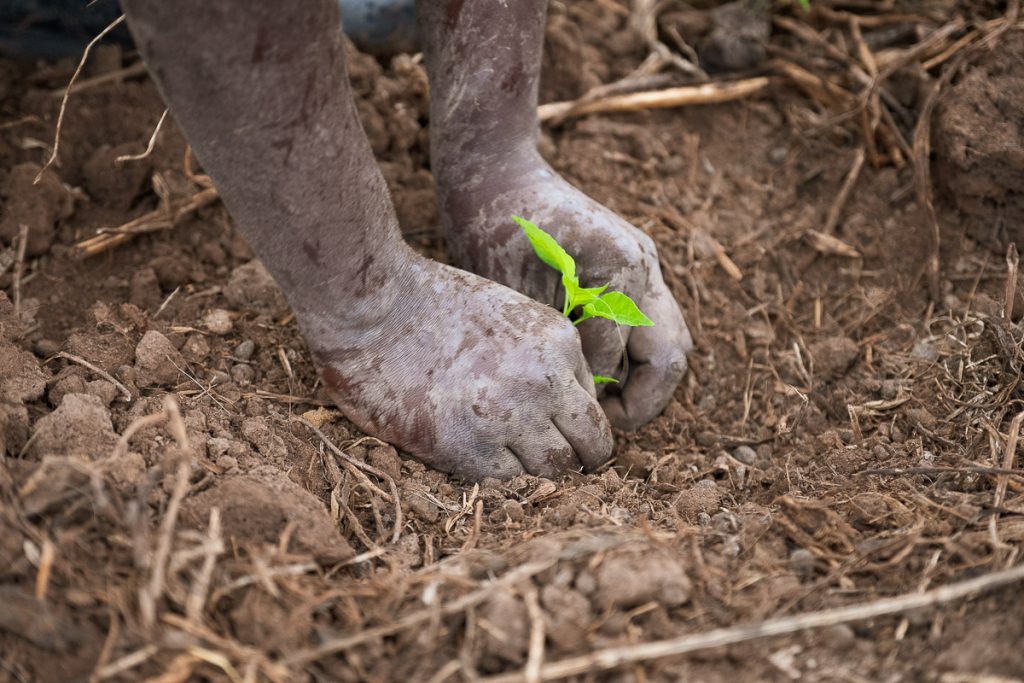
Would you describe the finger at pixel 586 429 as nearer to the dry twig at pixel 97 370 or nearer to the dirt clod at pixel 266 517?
the dirt clod at pixel 266 517

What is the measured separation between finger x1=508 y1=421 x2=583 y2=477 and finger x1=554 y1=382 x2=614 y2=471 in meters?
0.02

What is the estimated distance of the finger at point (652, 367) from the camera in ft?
5.33

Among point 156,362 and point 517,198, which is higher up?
point 517,198

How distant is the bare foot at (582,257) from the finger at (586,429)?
0.15 metres

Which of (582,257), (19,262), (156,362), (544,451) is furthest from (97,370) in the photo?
(582,257)

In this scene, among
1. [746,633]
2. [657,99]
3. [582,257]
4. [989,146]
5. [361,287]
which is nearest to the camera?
[746,633]

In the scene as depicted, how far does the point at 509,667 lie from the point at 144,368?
2.69 ft

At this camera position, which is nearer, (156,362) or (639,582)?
(639,582)

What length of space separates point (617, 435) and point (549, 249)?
0.44 m

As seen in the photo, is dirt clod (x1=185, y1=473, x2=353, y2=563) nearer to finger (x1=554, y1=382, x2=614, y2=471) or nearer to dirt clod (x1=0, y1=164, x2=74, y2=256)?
finger (x1=554, y1=382, x2=614, y2=471)

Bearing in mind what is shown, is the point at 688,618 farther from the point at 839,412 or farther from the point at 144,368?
the point at 144,368

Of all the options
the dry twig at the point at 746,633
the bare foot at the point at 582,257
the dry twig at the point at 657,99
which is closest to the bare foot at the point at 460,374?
the bare foot at the point at 582,257

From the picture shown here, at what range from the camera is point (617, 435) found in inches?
64.5

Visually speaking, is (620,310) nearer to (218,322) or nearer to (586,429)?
(586,429)
